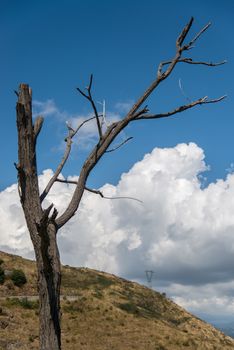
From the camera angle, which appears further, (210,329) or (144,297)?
(144,297)

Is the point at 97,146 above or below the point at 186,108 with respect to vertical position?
below

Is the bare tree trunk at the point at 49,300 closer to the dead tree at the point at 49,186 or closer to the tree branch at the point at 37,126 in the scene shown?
the dead tree at the point at 49,186

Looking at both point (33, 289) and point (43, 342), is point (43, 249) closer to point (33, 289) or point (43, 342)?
point (43, 342)

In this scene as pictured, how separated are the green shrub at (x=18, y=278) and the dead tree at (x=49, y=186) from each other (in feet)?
144

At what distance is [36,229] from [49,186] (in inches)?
47.2

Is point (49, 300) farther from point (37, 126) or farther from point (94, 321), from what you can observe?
point (94, 321)

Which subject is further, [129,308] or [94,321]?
[129,308]

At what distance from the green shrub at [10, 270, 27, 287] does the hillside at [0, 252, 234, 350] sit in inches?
20.4

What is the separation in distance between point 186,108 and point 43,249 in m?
3.92

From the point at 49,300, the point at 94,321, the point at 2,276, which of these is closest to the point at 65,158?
the point at 49,300

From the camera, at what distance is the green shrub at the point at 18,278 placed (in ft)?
170

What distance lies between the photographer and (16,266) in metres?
57.8

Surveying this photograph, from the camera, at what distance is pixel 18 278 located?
5191 cm

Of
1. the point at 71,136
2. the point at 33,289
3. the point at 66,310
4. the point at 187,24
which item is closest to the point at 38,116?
the point at 71,136
